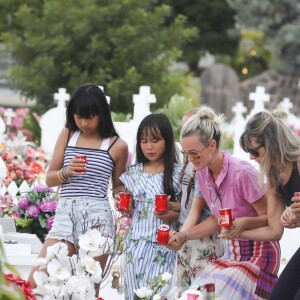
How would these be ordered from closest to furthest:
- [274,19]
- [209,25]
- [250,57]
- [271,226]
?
[271,226], [274,19], [209,25], [250,57]

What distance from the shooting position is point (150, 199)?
658cm

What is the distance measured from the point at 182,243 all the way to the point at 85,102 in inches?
40.5

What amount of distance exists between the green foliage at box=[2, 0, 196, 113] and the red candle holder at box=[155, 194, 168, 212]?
11431mm

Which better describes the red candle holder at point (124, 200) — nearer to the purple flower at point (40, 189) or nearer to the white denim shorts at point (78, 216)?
the white denim shorts at point (78, 216)

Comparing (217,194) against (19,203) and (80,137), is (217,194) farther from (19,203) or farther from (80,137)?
(19,203)

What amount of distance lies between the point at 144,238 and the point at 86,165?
55 centimetres

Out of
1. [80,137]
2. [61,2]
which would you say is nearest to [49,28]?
[61,2]

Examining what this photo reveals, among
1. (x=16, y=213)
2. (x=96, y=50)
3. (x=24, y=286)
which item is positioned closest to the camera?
(x=24, y=286)

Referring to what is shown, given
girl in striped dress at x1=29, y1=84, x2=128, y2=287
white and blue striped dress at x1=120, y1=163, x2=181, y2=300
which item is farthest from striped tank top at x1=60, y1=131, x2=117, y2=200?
white and blue striped dress at x1=120, y1=163, x2=181, y2=300

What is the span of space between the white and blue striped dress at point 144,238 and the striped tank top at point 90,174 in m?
0.16

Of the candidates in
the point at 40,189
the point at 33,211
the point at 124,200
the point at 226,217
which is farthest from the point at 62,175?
the point at 40,189

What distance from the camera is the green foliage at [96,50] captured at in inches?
709

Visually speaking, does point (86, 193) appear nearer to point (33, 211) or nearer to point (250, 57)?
point (33, 211)

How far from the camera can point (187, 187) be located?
6.57m
